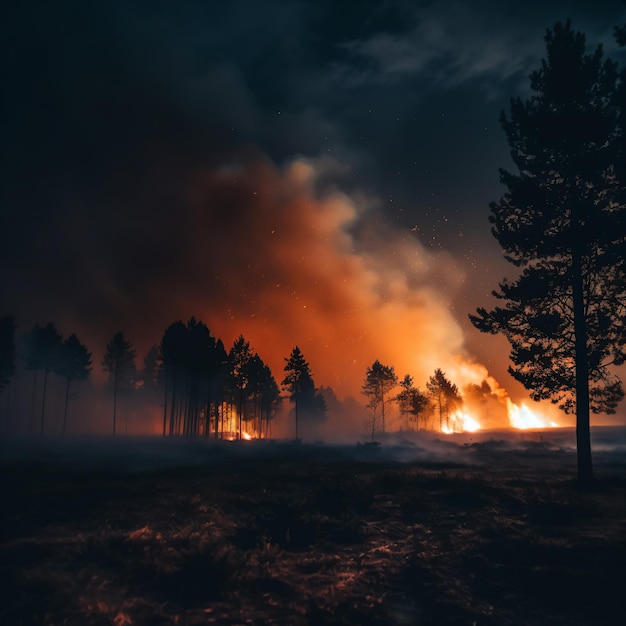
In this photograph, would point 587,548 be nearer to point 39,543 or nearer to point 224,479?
point 39,543

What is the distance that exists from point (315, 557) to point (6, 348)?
6407 cm

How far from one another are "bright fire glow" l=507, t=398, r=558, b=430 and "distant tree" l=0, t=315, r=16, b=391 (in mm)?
131131

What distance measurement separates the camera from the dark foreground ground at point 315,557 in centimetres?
581

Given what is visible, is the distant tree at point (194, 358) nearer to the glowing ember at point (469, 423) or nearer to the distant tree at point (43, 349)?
the distant tree at point (43, 349)

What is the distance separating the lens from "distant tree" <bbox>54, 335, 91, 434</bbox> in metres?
64.1

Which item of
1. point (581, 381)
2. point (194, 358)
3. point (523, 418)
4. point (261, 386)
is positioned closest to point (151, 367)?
point (261, 386)

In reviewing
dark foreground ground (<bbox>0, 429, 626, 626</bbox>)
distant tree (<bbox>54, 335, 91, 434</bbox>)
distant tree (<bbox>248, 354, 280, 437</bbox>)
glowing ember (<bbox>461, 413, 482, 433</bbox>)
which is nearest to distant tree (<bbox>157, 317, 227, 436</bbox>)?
distant tree (<bbox>248, 354, 280, 437</bbox>)

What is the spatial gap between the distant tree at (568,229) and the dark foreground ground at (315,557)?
17.4 ft

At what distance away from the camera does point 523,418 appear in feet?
432

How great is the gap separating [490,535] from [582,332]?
35.4ft

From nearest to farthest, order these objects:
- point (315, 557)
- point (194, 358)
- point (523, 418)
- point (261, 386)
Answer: point (315, 557) → point (194, 358) → point (261, 386) → point (523, 418)

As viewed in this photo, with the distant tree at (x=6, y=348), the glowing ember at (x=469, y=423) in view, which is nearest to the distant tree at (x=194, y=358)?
the distant tree at (x=6, y=348)

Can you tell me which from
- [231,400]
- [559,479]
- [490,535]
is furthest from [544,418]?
[490,535]

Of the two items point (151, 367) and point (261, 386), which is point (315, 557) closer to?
point (261, 386)
